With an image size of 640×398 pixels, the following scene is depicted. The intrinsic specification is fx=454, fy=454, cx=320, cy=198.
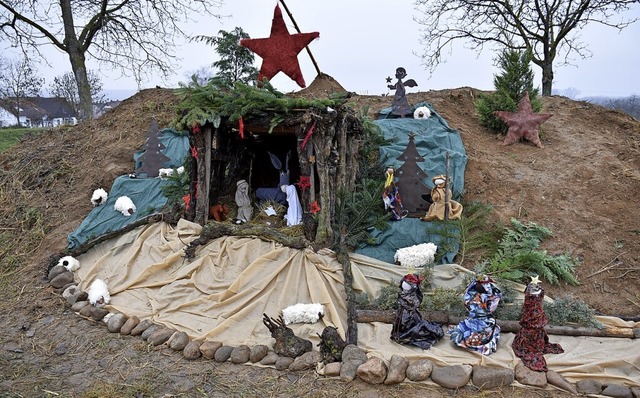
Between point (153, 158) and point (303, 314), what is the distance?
594 cm

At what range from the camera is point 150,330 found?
224 inches

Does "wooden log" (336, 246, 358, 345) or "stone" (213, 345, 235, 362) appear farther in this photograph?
"wooden log" (336, 246, 358, 345)

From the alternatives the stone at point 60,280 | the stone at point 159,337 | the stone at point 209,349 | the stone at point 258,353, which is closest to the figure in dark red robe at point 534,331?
the stone at point 258,353

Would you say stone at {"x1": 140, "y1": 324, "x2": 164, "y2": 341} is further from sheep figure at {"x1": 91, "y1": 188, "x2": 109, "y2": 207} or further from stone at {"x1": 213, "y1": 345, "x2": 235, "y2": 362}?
sheep figure at {"x1": 91, "y1": 188, "x2": 109, "y2": 207}

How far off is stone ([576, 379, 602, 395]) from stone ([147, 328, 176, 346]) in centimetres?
449

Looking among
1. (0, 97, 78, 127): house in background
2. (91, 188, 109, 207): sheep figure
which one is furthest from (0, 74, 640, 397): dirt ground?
(0, 97, 78, 127): house in background

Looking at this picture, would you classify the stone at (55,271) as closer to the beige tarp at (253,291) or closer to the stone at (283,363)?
the beige tarp at (253,291)

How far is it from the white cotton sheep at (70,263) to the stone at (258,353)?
13.2 ft

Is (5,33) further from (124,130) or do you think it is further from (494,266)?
(494,266)

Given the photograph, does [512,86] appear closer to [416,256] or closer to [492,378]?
[416,256]

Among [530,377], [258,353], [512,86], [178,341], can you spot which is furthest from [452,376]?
[512,86]

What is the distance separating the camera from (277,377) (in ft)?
15.6

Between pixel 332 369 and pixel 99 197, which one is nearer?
pixel 332 369

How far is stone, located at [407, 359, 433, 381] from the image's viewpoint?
14.8 feet
